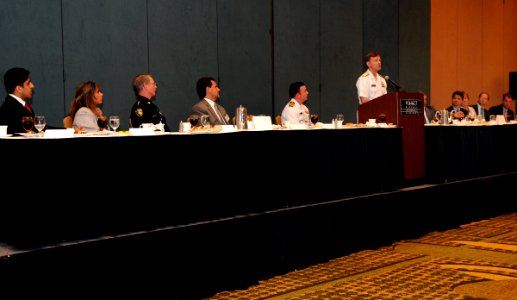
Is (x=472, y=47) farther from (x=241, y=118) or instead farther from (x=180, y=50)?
(x=241, y=118)

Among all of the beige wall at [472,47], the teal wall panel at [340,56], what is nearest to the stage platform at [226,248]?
the teal wall panel at [340,56]

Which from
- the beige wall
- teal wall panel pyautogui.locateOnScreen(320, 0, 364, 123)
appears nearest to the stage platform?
teal wall panel pyautogui.locateOnScreen(320, 0, 364, 123)

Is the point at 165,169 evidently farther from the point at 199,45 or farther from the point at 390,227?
the point at 199,45

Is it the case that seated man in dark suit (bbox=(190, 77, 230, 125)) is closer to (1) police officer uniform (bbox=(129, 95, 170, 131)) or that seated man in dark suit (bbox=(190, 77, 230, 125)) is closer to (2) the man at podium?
(1) police officer uniform (bbox=(129, 95, 170, 131))

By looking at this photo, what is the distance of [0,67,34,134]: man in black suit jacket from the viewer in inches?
175

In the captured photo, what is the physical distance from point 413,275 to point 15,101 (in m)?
2.96

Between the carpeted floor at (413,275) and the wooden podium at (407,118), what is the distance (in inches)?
24.1

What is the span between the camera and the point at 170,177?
328 centimetres

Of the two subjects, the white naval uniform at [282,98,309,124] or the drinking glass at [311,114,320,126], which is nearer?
the drinking glass at [311,114,320,126]

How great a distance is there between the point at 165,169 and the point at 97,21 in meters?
3.28

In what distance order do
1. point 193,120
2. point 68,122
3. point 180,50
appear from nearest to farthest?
point 193,120
point 68,122
point 180,50

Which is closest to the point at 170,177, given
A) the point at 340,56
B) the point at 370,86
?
the point at 370,86

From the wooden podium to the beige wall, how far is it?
608 centimetres

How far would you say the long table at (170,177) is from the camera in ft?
9.09
